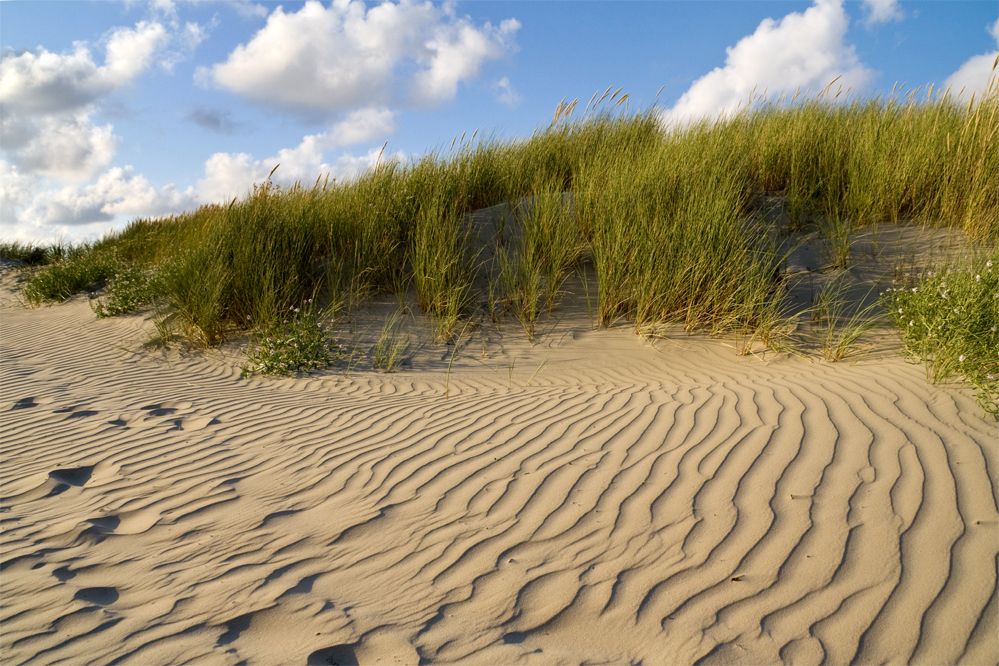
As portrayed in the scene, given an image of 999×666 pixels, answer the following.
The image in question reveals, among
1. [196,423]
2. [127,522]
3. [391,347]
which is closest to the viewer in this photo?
[127,522]

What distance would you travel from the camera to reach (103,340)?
8.20 m

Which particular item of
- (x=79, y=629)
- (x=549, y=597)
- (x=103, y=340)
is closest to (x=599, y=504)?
(x=549, y=597)

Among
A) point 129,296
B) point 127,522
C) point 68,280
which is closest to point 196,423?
point 127,522

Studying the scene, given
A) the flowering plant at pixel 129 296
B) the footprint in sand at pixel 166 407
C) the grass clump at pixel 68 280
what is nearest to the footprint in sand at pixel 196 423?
the footprint in sand at pixel 166 407

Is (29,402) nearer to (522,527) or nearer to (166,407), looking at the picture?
(166,407)

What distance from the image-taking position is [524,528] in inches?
105

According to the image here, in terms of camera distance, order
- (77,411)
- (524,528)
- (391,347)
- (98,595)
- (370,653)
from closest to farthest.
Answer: (370,653), (98,595), (524,528), (77,411), (391,347)

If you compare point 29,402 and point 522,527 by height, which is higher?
point 29,402

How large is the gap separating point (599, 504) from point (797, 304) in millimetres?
4577

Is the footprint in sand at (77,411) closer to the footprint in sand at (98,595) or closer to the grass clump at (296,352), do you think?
the grass clump at (296,352)

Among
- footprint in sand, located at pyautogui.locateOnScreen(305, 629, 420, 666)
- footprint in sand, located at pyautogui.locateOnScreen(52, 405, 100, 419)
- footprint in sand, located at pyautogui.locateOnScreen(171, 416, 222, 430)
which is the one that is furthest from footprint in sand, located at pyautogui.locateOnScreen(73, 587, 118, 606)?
footprint in sand, located at pyautogui.locateOnScreen(52, 405, 100, 419)

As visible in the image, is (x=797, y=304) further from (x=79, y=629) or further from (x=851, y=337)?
(x=79, y=629)

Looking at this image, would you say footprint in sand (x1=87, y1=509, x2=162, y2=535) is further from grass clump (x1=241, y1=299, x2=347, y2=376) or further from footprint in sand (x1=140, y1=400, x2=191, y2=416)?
grass clump (x1=241, y1=299, x2=347, y2=376)

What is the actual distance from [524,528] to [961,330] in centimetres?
323
